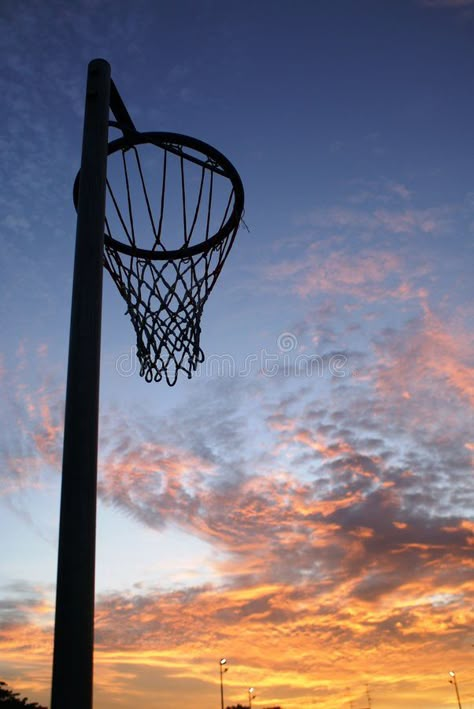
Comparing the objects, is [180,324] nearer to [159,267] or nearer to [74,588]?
[159,267]

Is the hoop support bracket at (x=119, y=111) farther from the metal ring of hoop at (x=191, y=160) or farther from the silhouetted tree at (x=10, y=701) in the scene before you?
the silhouetted tree at (x=10, y=701)

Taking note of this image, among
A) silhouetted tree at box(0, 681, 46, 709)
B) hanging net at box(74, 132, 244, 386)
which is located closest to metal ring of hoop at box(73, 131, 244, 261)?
hanging net at box(74, 132, 244, 386)

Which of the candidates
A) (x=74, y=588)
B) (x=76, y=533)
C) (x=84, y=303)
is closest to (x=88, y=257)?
(x=84, y=303)

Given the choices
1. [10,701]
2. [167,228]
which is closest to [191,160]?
[167,228]

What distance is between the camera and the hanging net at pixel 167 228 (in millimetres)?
5789

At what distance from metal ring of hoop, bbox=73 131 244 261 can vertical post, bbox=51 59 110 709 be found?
0.99 metres

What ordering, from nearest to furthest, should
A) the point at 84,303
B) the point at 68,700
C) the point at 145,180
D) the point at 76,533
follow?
the point at 68,700, the point at 76,533, the point at 84,303, the point at 145,180

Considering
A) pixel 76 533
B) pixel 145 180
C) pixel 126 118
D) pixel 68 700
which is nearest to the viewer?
pixel 68 700

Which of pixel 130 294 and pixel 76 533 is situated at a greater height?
pixel 130 294

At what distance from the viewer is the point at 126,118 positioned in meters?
5.38

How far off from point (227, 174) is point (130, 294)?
152 cm

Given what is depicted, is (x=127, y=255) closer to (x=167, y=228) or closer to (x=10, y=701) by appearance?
(x=167, y=228)

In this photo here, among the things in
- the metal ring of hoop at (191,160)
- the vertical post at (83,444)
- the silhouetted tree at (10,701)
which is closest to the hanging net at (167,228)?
the metal ring of hoop at (191,160)

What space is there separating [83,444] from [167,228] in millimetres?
3117
